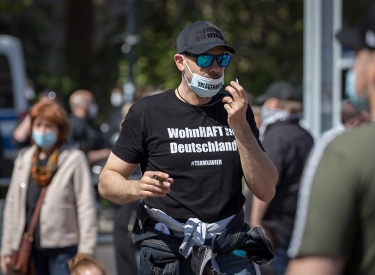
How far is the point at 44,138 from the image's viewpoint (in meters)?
5.76

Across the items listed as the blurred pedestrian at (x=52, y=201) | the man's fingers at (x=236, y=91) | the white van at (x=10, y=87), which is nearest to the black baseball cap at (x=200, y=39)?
the man's fingers at (x=236, y=91)

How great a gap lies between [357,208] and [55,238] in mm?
3654

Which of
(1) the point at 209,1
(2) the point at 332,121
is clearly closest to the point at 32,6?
(1) the point at 209,1

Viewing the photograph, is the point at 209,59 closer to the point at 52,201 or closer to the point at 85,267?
the point at 85,267

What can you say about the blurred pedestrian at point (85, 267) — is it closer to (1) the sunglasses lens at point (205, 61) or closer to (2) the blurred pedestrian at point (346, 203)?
(1) the sunglasses lens at point (205, 61)

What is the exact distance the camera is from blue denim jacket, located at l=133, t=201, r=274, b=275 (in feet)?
12.4

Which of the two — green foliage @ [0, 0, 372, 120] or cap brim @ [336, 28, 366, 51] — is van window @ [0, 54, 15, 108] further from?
cap brim @ [336, 28, 366, 51]

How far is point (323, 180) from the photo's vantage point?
2.23 metres

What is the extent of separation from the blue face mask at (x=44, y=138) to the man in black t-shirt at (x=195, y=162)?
6.00ft

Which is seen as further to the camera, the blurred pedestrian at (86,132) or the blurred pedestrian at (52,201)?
the blurred pedestrian at (86,132)

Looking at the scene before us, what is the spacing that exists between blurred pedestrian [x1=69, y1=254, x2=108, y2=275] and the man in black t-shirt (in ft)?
3.61

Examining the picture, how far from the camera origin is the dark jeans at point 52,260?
5598 mm

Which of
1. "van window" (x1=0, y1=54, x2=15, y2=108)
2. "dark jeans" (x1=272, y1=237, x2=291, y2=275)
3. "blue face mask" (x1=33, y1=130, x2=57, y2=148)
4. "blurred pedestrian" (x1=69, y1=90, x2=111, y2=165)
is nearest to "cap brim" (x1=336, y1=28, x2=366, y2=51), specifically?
"blue face mask" (x1=33, y1=130, x2=57, y2=148)

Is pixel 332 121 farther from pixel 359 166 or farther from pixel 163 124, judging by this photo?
pixel 359 166
